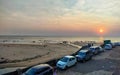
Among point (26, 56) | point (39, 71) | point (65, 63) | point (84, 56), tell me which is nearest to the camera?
point (39, 71)

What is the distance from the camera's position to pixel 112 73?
22.1m

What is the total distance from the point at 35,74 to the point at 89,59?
1696 centimetres

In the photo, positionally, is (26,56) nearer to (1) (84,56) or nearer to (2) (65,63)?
(1) (84,56)

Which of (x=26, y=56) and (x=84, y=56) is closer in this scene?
(x=84, y=56)

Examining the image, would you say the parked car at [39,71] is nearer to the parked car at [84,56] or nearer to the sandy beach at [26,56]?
the parked car at [84,56]

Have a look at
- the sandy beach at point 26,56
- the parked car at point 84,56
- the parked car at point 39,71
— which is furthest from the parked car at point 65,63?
the sandy beach at point 26,56

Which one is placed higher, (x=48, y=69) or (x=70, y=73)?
(x=48, y=69)

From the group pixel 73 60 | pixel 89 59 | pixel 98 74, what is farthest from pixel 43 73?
pixel 89 59

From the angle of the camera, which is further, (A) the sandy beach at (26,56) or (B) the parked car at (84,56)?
(A) the sandy beach at (26,56)

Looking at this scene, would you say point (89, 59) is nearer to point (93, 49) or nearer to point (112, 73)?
point (93, 49)

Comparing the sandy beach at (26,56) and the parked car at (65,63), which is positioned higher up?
the parked car at (65,63)

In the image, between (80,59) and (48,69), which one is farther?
(80,59)

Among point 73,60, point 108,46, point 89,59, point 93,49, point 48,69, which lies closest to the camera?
point 48,69

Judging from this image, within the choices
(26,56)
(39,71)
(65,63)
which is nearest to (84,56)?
(65,63)
